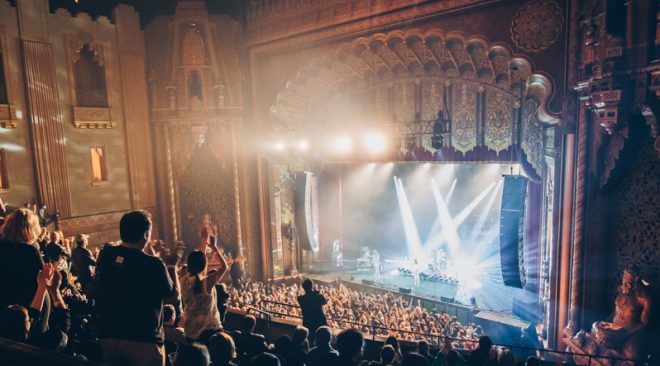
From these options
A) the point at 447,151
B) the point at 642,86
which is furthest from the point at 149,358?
the point at 447,151

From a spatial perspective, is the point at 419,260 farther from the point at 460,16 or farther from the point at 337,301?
the point at 460,16

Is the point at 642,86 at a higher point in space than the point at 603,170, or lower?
higher

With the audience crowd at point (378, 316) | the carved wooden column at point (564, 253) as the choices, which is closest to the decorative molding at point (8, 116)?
the audience crowd at point (378, 316)

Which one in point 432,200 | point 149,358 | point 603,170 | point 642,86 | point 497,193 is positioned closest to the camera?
point 149,358

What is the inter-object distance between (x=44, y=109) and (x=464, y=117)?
542 inches

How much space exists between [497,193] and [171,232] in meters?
13.7

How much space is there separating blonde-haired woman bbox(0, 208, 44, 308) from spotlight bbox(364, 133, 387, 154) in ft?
37.3

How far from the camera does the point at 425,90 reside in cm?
1226

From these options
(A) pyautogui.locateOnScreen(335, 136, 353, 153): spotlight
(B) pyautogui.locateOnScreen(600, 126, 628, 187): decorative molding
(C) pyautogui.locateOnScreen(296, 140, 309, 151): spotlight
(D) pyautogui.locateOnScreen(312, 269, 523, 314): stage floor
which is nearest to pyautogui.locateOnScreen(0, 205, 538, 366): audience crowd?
(B) pyautogui.locateOnScreen(600, 126, 628, 187): decorative molding

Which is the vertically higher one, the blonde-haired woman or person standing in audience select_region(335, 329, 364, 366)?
the blonde-haired woman

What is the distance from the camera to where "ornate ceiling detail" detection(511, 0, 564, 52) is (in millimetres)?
7730

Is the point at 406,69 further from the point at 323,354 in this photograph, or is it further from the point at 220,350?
the point at 220,350

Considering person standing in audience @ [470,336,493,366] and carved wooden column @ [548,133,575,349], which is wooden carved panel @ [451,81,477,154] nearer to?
carved wooden column @ [548,133,575,349]

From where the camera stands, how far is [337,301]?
35.9ft
